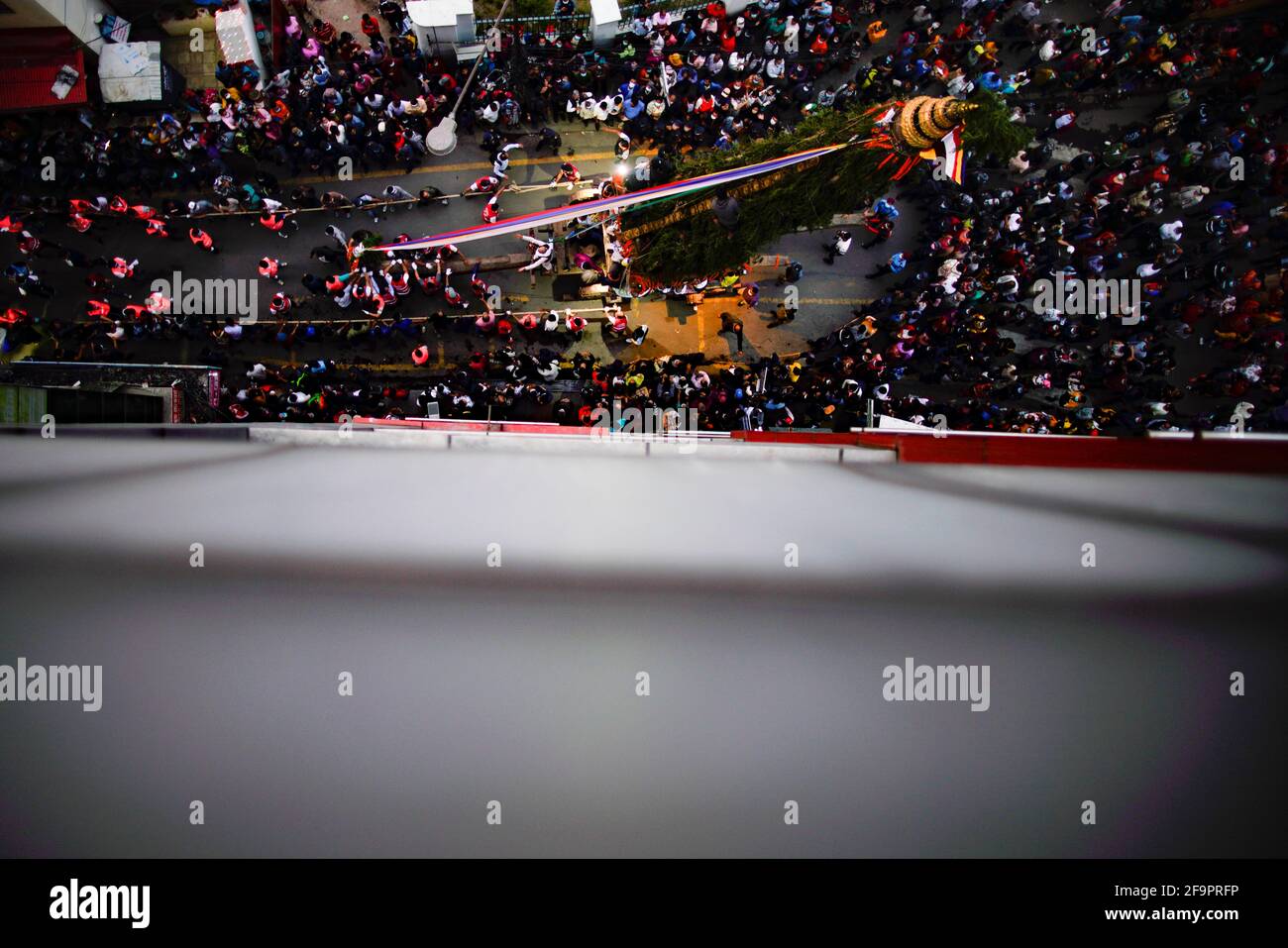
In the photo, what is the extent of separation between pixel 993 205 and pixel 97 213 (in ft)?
56.9

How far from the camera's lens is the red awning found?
35.9ft

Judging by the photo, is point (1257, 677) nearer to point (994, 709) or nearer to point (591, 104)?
point (994, 709)

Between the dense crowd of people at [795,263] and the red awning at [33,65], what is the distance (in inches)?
25.1

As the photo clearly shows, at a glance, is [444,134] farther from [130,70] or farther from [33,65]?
[33,65]

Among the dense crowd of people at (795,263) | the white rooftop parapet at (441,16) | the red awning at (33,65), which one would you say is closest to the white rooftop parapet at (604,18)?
the dense crowd of people at (795,263)

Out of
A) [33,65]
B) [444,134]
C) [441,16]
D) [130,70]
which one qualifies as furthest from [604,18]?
[33,65]

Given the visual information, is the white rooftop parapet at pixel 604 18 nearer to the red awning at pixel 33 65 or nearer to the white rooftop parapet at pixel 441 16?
the white rooftop parapet at pixel 441 16

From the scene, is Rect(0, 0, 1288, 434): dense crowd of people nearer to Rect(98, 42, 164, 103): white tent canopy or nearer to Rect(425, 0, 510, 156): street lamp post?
Rect(425, 0, 510, 156): street lamp post

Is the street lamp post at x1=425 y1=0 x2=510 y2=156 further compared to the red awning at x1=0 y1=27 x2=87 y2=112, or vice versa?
the street lamp post at x1=425 y1=0 x2=510 y2=156

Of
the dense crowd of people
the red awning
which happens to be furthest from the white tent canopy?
the dense crowd of people

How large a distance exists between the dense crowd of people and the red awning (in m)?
0.64

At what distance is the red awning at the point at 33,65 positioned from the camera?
10953 millimetres

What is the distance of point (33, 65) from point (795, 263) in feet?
49.0
